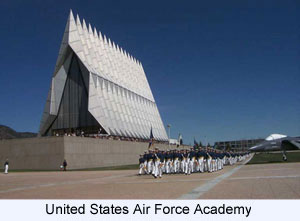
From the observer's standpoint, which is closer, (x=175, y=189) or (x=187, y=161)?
(x=175, y=189)

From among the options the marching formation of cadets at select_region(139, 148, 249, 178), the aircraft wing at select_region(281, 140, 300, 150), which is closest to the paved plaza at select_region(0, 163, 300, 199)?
the marching formation of cadets at select_region(139, 148, 249, 178)

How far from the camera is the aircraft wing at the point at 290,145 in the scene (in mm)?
34781

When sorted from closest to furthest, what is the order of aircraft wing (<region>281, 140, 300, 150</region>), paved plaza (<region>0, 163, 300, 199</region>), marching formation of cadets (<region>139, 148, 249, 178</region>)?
paved plaza (<region>0, 163, 300, 199</region>) → marching formation of cadets (<region>139, 148, 249, 178</region>) → aircraft wing (<region>281, 140, 300, 150</region>)

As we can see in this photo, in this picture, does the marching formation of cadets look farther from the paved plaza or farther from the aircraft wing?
the aircraft wing

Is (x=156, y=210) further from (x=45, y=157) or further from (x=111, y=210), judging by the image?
(x=45, y=157)

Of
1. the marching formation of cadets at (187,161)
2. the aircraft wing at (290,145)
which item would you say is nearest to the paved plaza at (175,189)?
the marching formation of cadets at (187,161)

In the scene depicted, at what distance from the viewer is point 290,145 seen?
1389 inches

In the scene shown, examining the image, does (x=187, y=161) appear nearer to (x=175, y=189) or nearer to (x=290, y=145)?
(x=175, y=189)

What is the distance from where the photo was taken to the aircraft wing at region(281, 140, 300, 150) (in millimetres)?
34781

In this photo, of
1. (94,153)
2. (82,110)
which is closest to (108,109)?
(82,110)

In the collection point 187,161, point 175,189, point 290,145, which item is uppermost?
point 290,145

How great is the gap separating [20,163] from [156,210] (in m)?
32.2

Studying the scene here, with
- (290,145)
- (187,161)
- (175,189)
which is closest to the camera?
(175,189)

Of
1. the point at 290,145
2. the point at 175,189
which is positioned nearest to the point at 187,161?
the point at 175,189
